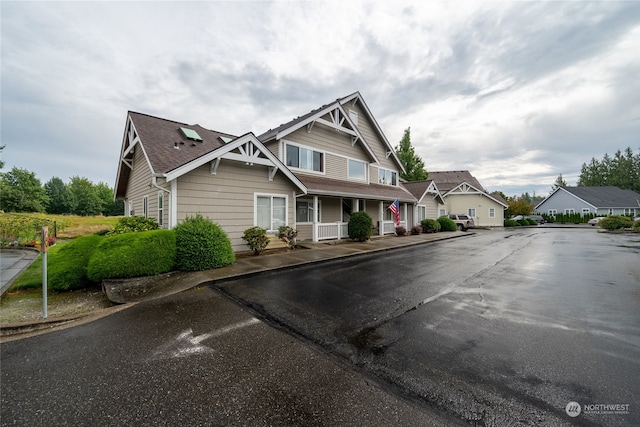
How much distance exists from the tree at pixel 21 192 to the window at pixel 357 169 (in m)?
58.5

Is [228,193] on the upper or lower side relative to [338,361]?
upper

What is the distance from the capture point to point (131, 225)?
28.4 feet

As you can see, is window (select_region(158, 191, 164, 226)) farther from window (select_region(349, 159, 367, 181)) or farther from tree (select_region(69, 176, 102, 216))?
tree (select_region(69, 176, 102, 216))

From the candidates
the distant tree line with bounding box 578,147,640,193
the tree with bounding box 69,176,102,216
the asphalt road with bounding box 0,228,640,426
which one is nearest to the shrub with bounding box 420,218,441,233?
the asphalt road with bounding box 0,228,640,426

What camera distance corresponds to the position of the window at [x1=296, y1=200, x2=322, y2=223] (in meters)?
13.5

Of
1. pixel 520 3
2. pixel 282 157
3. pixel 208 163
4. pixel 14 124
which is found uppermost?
pixel 520 3

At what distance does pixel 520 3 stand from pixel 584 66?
5630 millimetres

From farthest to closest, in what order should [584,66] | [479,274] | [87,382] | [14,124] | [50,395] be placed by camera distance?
[14,124] → [584,66] → [479,274] → [87,382] → [50,395]

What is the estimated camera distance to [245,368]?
9.21 ft

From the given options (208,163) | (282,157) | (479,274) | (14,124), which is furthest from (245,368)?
(14,124)

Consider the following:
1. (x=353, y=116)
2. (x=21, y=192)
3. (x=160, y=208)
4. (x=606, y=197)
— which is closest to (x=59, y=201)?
(x=21, y=192)

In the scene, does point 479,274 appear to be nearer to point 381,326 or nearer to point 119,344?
point 381,326
